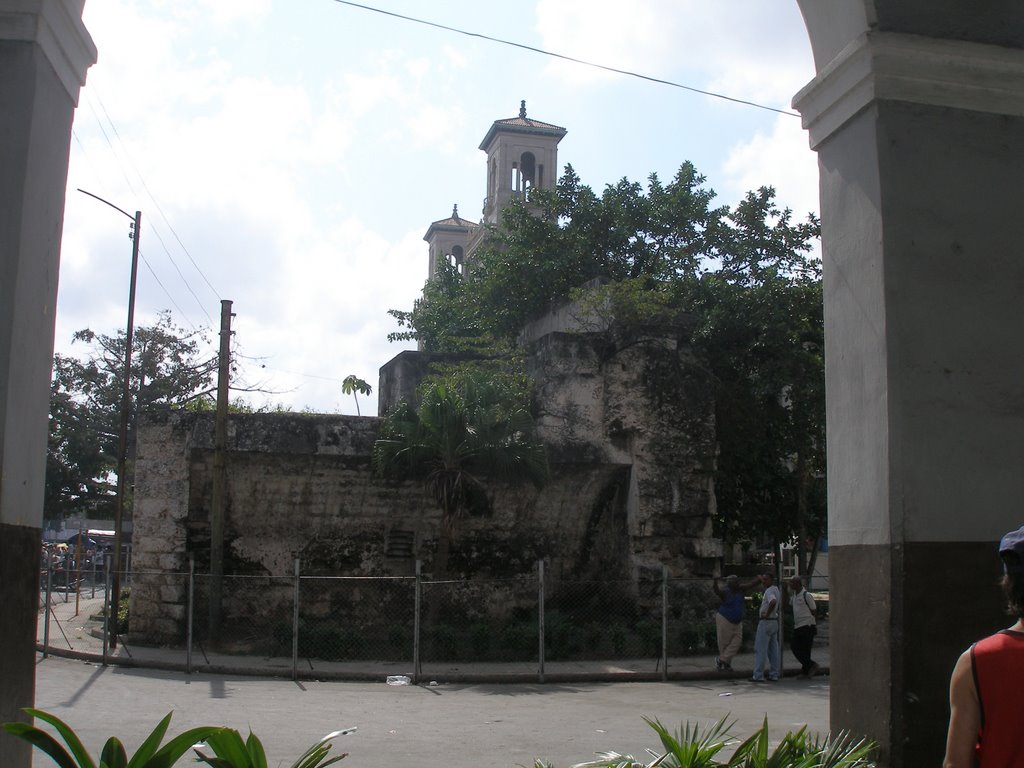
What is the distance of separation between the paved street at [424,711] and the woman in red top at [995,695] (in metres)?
4.39

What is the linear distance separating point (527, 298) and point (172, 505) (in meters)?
12.4

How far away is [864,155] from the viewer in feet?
15.8

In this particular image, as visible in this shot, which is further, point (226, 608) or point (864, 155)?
point (226, 608)

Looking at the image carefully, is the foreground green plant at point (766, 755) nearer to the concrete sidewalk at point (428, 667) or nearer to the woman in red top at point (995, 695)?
the woman in red top at point (995, 695)

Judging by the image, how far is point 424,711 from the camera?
10.8 meters

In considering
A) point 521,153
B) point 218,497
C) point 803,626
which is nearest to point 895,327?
point 803,626

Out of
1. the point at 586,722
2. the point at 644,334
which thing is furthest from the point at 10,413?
the point at 644,334

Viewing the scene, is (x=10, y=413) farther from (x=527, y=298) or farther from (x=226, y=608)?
(x=527, y=298)

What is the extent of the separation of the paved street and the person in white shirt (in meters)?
0.30

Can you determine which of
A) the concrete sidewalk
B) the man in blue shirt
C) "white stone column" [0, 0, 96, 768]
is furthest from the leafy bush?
the man in blue shirt

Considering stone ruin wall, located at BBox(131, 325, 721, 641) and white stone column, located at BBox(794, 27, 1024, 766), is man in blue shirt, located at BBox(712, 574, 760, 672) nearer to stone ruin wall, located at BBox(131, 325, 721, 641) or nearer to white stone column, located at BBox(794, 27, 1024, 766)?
stone ruin wall, located at BBox(131, 325, 721, 641)

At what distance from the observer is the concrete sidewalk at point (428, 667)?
14.1 meters

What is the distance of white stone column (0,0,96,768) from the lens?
4195 millimetres

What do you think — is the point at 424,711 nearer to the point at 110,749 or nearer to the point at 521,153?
the point at 110,749
